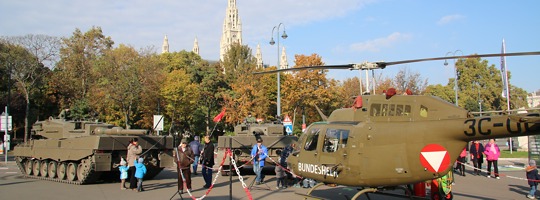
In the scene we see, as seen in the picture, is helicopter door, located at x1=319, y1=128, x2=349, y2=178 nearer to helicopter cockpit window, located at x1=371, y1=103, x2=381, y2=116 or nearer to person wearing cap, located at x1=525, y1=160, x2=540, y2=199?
helicopter cockpit window, located at x1=371, y1=103, x2=381, y2=116

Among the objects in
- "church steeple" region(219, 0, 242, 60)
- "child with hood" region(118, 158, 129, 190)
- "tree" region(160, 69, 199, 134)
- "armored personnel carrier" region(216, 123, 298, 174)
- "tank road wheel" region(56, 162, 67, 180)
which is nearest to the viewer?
"child with hood" region(118, 158, 129, 190)

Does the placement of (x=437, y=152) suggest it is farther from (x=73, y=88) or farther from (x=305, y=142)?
(x=73, y=88)

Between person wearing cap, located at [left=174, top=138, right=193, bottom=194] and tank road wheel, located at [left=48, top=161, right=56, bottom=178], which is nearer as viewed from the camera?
person wearing cap, located at [left=174, top=138, right=193, bottom=194]

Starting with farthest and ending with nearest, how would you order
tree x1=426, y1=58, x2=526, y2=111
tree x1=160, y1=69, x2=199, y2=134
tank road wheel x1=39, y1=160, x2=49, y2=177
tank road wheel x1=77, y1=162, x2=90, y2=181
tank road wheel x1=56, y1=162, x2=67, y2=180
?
1. tree x1=426, y1=58, x2=526, y2=111
2. tree x1=160, y1=69, x2=199, y2=134
3. tank road wheel x1=39, y1=160, x2=49, y2=177
4. tank road wheel x1=56, y1=162, x2=67, y2=180
5. tank road wheel x1=77, y1=162, x2=90, y2=181

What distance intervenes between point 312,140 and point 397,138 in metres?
1.97

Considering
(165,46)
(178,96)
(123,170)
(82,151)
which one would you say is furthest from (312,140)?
(165,46)

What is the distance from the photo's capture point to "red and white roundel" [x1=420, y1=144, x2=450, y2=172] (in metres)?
7.64

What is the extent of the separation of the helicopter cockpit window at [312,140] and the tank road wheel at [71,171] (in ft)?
30.0

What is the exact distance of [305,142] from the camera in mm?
9539

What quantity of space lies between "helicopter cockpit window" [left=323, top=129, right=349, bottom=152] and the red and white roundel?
1.51 metres

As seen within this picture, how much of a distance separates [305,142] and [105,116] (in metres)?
30.6

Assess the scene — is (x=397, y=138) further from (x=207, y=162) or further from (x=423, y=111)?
(x=207, y=162)

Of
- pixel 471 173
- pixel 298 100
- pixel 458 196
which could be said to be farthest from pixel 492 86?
pixel 458 196

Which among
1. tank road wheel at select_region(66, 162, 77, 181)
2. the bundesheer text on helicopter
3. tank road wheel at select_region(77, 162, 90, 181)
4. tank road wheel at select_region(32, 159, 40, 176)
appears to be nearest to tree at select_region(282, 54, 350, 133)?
tank road wheel at select_region(32, 159, 40, 176)
